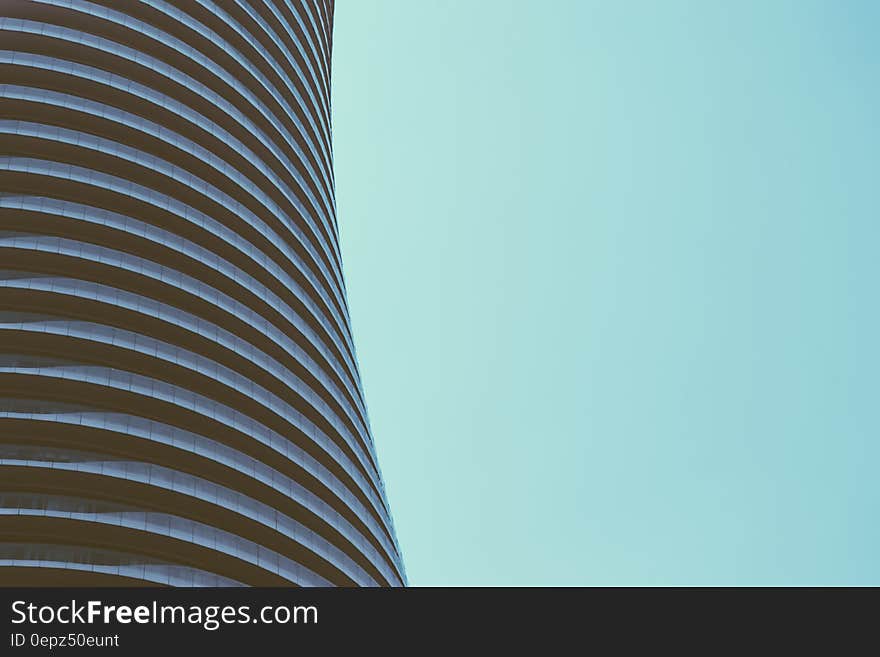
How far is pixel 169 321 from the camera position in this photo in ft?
131

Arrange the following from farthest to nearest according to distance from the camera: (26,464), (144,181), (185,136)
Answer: (185,136)
(144,181)
(26,464)

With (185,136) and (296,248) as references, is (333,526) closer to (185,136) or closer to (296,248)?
(296,248)

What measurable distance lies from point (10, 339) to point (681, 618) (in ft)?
97.2

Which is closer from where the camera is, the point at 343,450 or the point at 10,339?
the point at 10,339

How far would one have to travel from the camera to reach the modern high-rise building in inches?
1421

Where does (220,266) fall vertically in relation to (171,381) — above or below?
above

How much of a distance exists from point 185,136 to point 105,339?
1132cm

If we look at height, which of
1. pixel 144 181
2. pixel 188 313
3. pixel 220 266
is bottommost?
pixel 188 313

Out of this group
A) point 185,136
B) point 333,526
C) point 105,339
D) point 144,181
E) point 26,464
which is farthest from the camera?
point 185,136

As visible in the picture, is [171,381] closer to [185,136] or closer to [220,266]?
[220,266]

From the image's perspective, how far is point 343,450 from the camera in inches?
1724

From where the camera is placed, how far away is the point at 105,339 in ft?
126

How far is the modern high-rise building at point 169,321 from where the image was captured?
1421 inches

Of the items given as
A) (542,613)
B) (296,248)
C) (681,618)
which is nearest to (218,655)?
(542,613)
